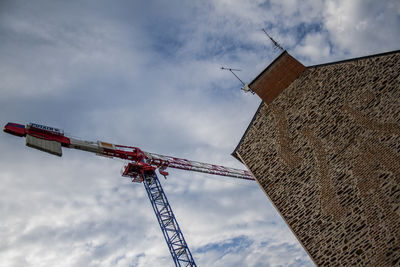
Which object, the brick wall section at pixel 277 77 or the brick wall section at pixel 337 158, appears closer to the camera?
the brick wall section at pixel 337 158

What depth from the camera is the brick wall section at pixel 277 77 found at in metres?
12.8

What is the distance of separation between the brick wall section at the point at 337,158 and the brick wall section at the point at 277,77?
38cm

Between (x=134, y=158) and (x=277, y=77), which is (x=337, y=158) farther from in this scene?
(x=134, y=158)

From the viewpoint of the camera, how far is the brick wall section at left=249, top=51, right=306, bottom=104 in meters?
12.8

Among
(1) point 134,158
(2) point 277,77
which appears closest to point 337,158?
(2) point 277,77

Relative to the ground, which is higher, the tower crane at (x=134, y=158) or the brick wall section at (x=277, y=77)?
the tower crane at (x=134, y=158)

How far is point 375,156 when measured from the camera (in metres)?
10.0

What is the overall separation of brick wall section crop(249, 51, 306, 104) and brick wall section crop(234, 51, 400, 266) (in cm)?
38

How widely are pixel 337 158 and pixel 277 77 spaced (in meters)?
4.80

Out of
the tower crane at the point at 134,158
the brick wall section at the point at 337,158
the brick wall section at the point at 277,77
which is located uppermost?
the tower crane at the point at 134,158

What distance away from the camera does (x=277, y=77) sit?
13164mm

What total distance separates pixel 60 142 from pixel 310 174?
1880 cm

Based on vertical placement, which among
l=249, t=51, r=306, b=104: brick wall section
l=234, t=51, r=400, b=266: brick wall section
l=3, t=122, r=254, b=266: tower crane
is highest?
l=3, t=122, r=254, b=266: tower crane

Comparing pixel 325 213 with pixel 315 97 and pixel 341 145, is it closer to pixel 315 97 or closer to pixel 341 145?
pixel 341 145
